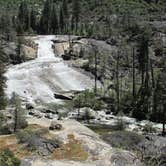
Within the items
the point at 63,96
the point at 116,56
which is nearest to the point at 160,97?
the point at 63,96

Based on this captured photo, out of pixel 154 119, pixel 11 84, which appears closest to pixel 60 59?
pixel 11 84

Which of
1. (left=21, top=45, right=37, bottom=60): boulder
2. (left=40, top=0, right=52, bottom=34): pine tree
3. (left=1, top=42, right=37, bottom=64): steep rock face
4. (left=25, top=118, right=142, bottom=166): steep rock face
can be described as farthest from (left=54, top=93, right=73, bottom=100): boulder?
(left=40, top=0, right=52, bottom=34): pine tree

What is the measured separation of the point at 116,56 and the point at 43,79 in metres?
25.4

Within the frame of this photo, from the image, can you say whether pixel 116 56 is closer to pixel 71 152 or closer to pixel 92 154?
pixel 92 154

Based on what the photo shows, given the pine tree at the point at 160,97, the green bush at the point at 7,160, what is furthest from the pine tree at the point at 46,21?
the green bush at the point at 7,160

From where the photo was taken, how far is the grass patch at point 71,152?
42.3 m

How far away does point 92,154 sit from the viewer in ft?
141

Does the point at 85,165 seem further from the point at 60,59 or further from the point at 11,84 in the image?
the point at 60,59

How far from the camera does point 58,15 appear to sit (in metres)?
172

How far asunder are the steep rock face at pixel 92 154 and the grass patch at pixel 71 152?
39 centimetres

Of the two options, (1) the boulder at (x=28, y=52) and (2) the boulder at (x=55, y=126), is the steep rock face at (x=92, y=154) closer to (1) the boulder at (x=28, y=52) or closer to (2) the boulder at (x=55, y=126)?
(2) the boulder at (x=55, y=126)

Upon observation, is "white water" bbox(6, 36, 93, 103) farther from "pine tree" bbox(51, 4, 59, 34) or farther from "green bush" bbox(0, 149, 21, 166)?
"green bush" bbox(0, 149, 21, 166)

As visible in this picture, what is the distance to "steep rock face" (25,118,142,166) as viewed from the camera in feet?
135

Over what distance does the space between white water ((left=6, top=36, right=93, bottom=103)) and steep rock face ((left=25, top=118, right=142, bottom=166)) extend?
166 ft
